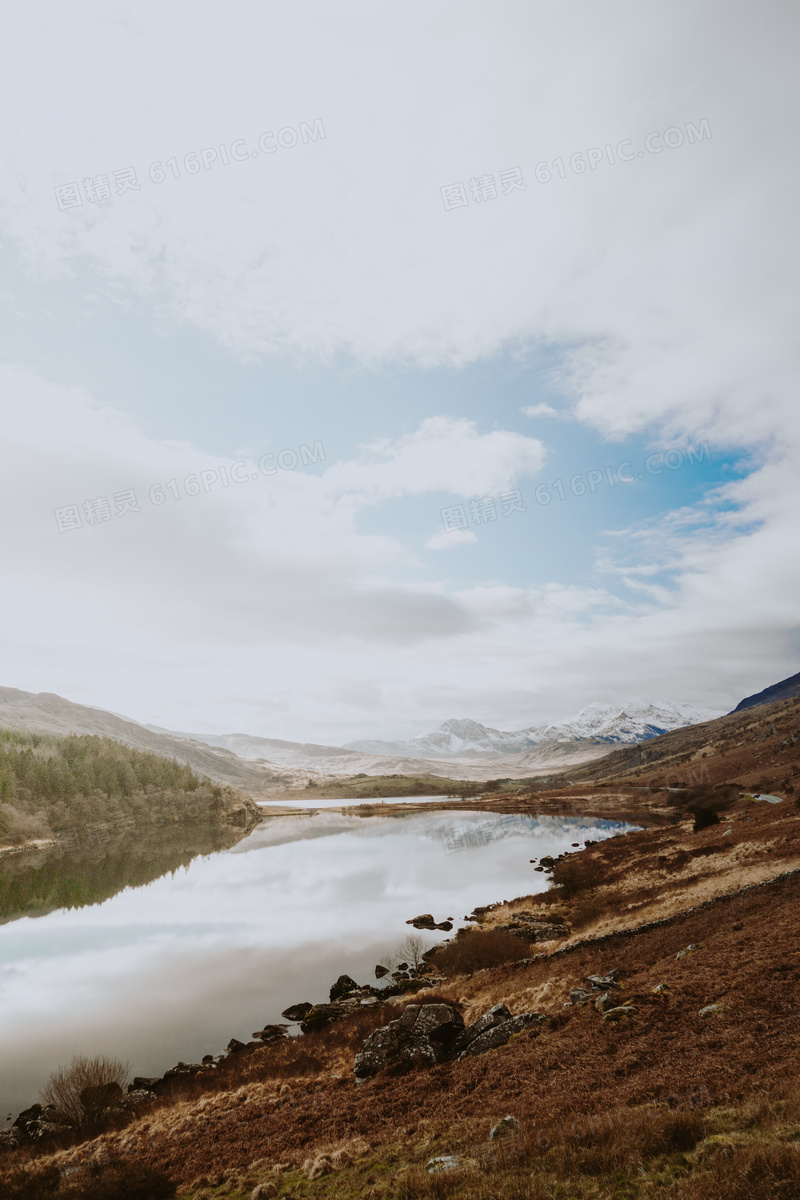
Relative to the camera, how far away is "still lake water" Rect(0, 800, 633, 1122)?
1051 inches

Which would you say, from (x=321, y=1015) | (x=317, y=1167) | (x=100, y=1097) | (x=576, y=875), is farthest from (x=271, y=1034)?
(x=576, y=875)

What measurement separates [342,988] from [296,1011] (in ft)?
10.3

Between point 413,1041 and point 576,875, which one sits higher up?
point 413,1041

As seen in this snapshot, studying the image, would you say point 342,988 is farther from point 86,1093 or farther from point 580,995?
point 580,995

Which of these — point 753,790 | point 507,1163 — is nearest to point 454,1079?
point 507,1163

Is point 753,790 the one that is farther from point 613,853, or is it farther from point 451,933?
point 451,933

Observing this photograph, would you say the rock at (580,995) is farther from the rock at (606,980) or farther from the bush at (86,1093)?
the bush at (86,1093)

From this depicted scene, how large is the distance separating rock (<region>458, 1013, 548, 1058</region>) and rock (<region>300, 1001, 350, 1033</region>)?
463 inches

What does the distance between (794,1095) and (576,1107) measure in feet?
16.1

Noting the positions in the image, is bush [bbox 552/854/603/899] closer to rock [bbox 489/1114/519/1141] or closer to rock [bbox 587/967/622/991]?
rock [bbox 587/967/622/991]

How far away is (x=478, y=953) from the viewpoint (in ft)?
117

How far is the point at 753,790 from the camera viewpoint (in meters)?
93.2

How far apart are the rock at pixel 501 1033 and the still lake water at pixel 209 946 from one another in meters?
14.6

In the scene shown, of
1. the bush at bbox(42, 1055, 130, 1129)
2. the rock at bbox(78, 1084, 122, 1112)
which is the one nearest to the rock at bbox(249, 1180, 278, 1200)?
the bush at bbox(42, 1055, 130, 1129)
